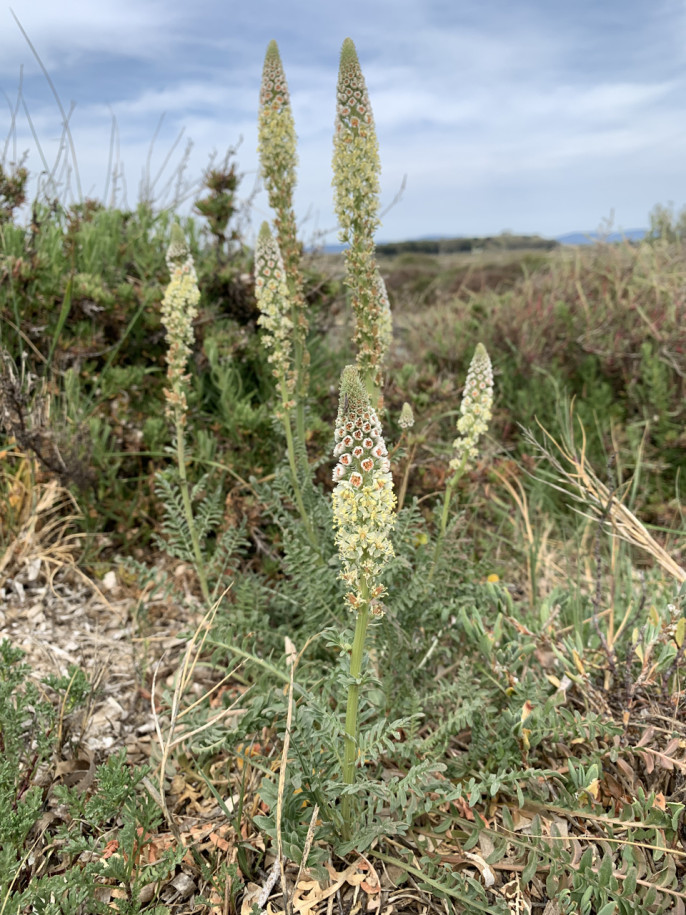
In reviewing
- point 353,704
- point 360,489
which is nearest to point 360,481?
point 360,489

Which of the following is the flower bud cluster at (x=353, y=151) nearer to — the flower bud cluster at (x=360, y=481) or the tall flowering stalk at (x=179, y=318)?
the tall flowering stalk at (x=179, y=318)

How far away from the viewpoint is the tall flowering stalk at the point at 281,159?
8.14 feet

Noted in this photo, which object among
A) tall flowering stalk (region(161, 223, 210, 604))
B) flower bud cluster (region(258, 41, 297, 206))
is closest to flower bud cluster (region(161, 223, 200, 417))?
tall flowering stalk (region(161, 223, 210, 604))

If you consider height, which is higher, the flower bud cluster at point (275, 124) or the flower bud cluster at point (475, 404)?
the flower bud cluster at point (275, 124)

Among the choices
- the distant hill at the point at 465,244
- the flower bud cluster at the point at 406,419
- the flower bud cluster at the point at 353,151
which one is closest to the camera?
the flower bud cluster at the point at 353,151

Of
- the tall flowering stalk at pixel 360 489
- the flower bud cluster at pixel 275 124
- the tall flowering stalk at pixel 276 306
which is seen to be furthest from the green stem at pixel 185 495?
the tall flowering stalk at pixel 360 489

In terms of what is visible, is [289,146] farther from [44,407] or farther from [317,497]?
[44,407]

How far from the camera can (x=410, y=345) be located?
20.6 feet

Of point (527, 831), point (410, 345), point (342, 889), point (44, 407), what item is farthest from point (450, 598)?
point (410, 345)


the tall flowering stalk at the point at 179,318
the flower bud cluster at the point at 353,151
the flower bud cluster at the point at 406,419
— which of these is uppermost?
the flower bud cluster at the point at 353,151

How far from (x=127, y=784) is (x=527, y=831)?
1.19 meters

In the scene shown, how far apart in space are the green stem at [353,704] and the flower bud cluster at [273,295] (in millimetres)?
1171

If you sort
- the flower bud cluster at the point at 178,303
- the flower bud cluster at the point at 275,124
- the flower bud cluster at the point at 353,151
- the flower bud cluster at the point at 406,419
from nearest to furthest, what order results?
the flower bud cluster at the point at 353,151 → the flower bud cluster at the point at 406,419 → the flower bud cluster at the point at 275,124 → the flower bud cluster at the point at 178,303

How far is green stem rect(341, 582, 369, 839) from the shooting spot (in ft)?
5.37
